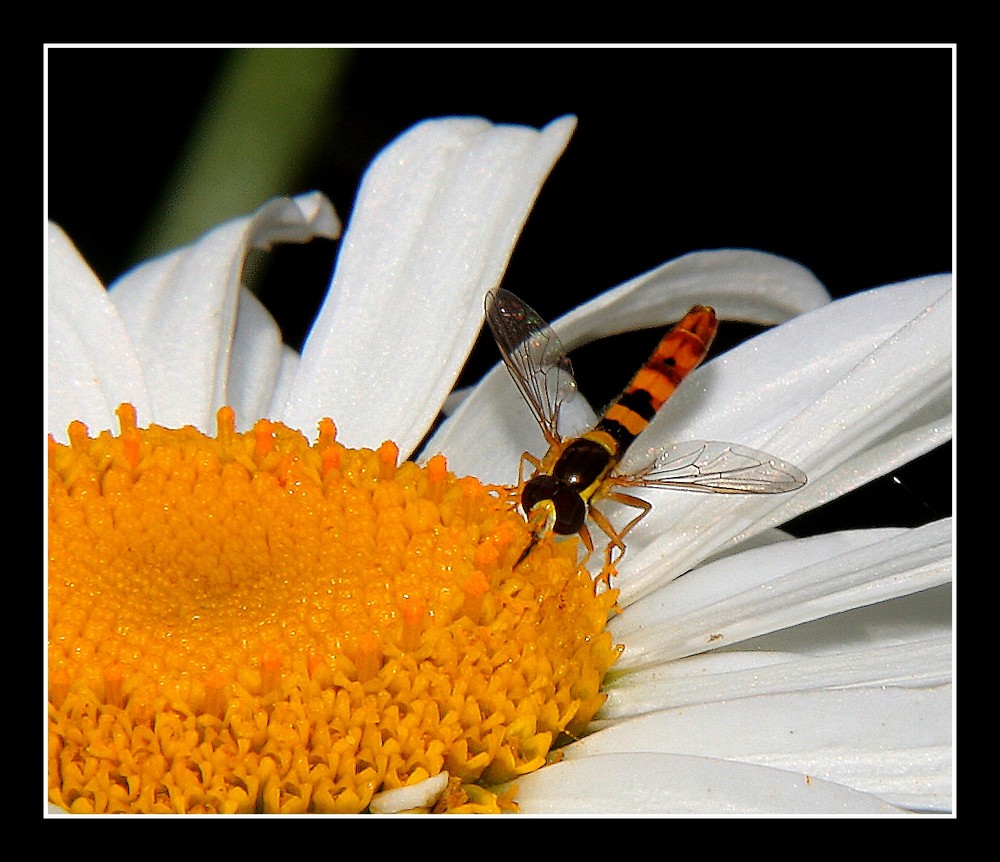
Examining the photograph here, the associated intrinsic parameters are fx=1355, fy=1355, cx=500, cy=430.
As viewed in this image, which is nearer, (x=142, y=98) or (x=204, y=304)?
(x=142, y=98)

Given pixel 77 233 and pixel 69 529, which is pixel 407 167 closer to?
pixel 77 233

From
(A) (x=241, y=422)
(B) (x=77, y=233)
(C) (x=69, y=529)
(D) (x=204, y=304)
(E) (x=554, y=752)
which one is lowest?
(E) (x=554, y=752)

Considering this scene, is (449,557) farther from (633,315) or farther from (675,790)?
(633,315)

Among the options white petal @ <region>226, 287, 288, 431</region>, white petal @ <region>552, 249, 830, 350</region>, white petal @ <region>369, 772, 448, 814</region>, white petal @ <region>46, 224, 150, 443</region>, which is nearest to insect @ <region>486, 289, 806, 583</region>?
white petal @ <region>552, 249, 830, 350</region>

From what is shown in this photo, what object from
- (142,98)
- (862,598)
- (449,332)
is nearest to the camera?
(862,598)

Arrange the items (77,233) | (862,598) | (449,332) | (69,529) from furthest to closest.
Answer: (77,233)
(449,332)
(69,529)
(862,598)

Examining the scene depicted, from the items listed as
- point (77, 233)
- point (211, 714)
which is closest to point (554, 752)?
point (211, 714)

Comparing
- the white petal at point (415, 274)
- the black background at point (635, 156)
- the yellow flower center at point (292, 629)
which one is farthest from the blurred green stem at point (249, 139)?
the yellow flower center at point (292, 629)

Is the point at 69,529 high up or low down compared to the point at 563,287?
down

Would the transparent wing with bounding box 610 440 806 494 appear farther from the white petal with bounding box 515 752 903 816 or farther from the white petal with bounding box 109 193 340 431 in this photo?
the white petal with bounding box 109 193 340 431
